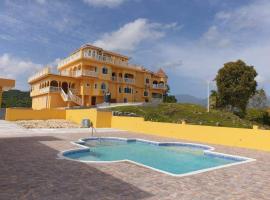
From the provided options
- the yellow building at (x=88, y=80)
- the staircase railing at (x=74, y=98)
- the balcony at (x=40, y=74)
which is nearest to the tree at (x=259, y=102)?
the yellow building at (x=88, y=80)

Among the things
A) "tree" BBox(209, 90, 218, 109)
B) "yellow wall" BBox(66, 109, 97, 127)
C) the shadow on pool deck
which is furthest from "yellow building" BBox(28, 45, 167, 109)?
the shadow on pool deck

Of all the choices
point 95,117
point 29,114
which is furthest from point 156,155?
point 29,114

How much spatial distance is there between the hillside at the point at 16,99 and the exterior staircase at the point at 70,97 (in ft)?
72.1

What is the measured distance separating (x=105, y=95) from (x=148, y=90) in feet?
38.9

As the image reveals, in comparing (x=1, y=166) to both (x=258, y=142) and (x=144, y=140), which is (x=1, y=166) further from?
(x=258, y=142)

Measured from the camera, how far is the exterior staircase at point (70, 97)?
3739 centimetres

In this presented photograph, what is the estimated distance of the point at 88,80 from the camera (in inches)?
1581

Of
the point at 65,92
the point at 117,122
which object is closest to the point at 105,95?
→ the point at 65,92

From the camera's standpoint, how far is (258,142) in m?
14.2

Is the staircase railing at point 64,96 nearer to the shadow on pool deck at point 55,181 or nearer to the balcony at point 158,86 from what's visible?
the balcony at point 158,86

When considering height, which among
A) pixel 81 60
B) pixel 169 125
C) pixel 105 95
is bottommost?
pixel 169 125

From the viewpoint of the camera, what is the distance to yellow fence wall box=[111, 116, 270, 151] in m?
14.2

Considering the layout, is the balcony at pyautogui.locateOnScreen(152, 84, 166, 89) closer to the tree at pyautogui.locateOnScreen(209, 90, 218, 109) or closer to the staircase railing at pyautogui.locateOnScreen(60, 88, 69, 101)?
the tree at pyautogui.locateOnScreen(209, 90, 218, 109)

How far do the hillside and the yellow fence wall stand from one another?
40374mm
